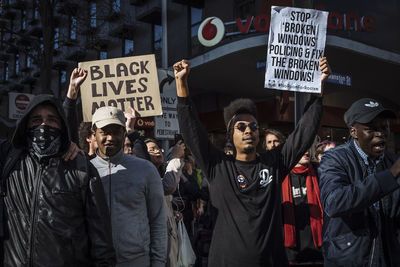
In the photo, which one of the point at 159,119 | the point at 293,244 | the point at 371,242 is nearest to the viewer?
the point at 371,242

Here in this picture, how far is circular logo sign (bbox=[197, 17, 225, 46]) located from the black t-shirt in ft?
28.6

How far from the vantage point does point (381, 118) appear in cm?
278

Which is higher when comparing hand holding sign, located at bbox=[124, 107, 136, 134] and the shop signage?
the shop signage

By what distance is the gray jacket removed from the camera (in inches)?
129

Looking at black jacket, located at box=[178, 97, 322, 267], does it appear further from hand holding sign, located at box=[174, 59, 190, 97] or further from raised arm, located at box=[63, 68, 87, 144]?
raised arm, located at box=[63, 68, 87, 144]

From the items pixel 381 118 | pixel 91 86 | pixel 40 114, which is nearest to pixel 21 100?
pixel 91 86

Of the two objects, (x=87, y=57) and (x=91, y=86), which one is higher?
(x=87, y=57)

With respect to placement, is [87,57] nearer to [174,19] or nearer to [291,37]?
[174,19]

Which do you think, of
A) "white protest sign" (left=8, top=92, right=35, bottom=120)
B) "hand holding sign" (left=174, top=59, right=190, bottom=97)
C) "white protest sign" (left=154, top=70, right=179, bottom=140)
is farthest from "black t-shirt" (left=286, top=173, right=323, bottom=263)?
"white protest sign" (left=8, top=92, right=35, bottom=120)

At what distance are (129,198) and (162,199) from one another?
0.30 meters

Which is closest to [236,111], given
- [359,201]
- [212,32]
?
[359,201]

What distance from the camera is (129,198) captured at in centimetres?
334

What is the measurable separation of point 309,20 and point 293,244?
253 centimetres

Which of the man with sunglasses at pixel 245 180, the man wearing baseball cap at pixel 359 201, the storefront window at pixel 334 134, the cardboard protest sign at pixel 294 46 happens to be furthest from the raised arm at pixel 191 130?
the storefront window at pixel 334 134
